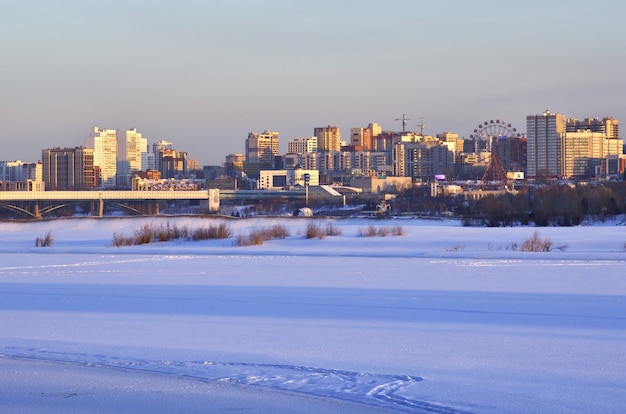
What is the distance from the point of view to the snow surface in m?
8.07

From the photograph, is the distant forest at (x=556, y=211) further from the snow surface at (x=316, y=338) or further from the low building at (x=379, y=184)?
the low building at (x=379, y=184)

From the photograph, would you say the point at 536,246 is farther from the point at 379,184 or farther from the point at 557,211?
the point at 379,184

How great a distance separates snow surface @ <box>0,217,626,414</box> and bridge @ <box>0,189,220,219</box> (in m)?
70.5

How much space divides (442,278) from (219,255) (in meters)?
11.2

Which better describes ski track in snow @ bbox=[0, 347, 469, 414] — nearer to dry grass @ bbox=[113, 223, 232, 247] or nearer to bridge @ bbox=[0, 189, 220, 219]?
dry grass @ bbox=[113, 223, 232, 247]

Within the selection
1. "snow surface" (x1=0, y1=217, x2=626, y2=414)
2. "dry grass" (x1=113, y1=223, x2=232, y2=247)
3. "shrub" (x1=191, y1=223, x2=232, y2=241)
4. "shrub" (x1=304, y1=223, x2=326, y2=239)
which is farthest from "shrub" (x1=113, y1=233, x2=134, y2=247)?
"snow surface" (x1=0, y1=217, x2=626, y2=414)

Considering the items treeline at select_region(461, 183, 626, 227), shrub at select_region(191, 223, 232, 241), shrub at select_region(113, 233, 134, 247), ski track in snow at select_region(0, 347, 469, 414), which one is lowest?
ski track in snow at select_region(0, 347, 469, 414)

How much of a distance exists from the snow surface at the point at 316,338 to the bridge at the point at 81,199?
7053 cm

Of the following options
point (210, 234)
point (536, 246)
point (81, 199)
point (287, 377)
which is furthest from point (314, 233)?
point (81, 199)

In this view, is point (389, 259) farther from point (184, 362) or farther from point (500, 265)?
point (184, 362)

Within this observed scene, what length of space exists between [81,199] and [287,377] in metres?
93.4

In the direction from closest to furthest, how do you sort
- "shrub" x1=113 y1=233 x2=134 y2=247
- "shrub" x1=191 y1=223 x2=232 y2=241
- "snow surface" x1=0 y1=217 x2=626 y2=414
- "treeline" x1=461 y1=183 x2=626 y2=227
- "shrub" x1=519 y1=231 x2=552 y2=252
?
"snow surface" x1=0 y1=217 x2=626 y2=414, "shrub" x1=519 y1=231 x2=552 y2=252, "shrub" x1=113 y1=233 x2=134 y2=247, "shrub" x1=191 y1=223 x2=232 y2=241, "treeline" x1=461 y1=183 x2=626 y2=227

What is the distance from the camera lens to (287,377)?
29.1 feet

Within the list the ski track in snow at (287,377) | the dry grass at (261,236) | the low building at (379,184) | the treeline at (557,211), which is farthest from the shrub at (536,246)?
the low building at (379,184)
